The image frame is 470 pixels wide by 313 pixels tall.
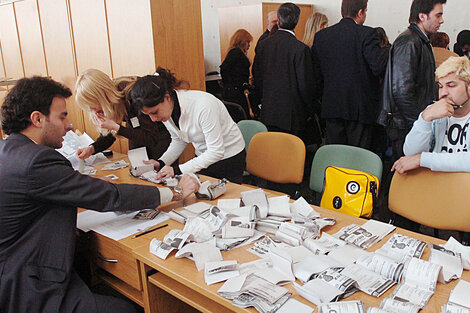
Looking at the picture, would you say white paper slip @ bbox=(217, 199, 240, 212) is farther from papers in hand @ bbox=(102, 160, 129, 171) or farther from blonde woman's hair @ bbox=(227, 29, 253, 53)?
blonde woman's hair @ bbox=(227, 29, 253, 53)

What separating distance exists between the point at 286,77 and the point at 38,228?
2515mm

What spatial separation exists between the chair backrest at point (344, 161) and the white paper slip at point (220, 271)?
1.15m

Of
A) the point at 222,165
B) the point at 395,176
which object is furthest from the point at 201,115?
the point at 395,176

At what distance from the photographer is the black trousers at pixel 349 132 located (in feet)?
10.8

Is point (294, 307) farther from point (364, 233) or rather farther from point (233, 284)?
point (364, 233)

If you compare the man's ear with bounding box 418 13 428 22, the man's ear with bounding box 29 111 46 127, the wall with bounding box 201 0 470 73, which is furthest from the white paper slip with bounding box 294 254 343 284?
the wall with bounding box 201 0 470 73

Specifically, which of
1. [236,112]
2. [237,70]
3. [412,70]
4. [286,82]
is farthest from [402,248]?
[237,70]

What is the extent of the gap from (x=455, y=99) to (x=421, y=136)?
0.77 feet

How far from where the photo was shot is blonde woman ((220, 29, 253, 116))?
4.53m

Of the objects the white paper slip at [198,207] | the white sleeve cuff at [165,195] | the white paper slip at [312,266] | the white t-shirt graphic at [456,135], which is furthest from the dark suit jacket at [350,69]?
the white paper slip at [312,266]

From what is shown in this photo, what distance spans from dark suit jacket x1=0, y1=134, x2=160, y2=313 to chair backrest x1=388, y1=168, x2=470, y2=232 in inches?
56.1

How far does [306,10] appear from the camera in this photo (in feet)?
17.6

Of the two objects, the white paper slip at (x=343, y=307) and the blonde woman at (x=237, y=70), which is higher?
the blonde woman at (x=237, y=70)

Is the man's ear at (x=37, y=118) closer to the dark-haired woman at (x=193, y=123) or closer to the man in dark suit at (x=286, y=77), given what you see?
the dark-haired woman at (x=193, y=123)
